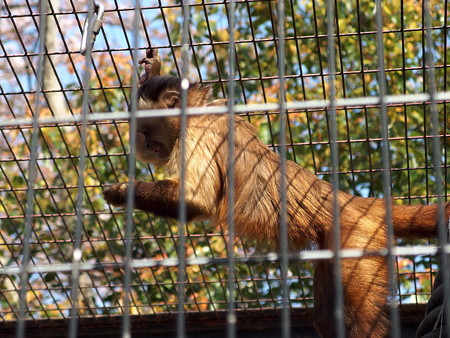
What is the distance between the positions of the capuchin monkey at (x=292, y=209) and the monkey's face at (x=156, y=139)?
152mm

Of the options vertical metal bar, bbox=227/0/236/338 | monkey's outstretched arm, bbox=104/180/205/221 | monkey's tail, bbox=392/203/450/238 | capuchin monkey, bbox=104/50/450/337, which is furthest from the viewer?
monkey's outstretched arm, bbox=104/180/205/221

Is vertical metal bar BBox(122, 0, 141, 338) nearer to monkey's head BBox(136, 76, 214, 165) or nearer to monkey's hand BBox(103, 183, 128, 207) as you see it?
monkey's hand BBox(103, 183, 128, 207)

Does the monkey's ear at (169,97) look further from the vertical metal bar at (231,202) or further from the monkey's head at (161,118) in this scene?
the vertical metal bar at (231,202)

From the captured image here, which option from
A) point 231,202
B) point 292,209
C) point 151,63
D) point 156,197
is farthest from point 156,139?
point 231,202

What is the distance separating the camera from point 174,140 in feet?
15.6

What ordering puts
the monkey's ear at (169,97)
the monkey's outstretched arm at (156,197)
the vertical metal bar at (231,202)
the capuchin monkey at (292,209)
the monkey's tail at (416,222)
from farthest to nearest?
the monkey's ear at (169,97)
the monkey's outstretched arm at (156,197)
the monkey's tail at (416,222)
the capuchin monkey at (292,209)
the vertical metal bar at (231,202)

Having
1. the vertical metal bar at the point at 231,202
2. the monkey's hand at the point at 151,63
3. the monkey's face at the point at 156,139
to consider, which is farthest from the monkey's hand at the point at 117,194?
A: the vertical metal bar at the point at 231,202

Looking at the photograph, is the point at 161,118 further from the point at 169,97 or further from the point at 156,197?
the point at 156,197

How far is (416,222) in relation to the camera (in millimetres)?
3979

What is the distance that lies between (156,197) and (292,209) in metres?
0.81

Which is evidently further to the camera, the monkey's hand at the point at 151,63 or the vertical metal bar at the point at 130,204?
the monkey's hand at the point at 151,63

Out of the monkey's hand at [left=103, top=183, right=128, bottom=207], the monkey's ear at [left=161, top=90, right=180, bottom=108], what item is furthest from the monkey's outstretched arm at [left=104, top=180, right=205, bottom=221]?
the monkey's ear at [left=161, top=90, right=180, bottom=108]

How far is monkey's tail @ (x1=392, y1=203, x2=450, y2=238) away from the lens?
396 centimetres

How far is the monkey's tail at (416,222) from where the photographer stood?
3965mm
